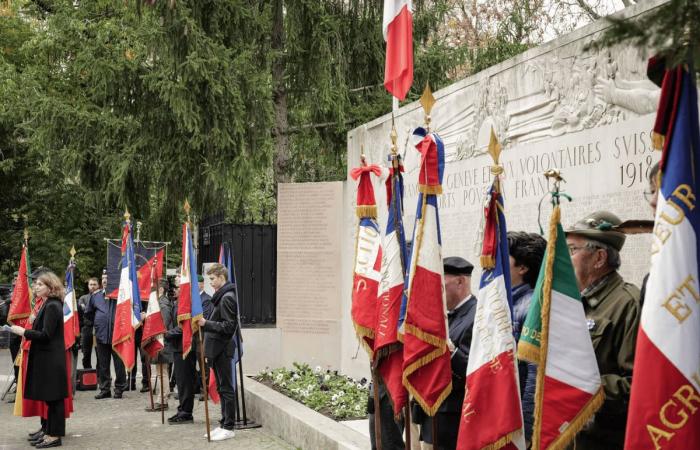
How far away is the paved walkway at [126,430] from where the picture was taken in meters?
10.1

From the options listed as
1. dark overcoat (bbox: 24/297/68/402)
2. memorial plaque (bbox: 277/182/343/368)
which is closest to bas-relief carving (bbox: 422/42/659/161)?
memorial plaque (bbox: 277/182/343/368)

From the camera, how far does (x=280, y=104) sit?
17938 millimetres

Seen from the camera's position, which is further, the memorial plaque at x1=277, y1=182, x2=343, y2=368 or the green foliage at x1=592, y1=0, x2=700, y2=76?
the memorial plaque at x1=277, y1=182, x2=343, y2=368

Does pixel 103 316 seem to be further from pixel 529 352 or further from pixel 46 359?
pixel 529 352

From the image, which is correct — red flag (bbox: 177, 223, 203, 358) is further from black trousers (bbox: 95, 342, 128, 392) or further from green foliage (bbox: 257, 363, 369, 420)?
black trousers (bbox: 95, 342, 128, 392)

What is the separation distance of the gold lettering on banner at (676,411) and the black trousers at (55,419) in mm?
8252

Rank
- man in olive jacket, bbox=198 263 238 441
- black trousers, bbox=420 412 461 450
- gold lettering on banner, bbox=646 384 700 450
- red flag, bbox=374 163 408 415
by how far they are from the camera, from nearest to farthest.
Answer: gold lettering on banner, bbox=646 384 700 450
black trousers, bbox=420 412 461 450
red flag, bbox=374 163 408 415
man in olive jacket, bbox=198 263 238 441

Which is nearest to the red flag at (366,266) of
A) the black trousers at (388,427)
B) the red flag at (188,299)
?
the black trousers at (388,427)

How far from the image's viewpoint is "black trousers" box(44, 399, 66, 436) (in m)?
10.1

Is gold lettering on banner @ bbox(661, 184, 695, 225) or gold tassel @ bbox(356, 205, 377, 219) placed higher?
gold tassel @ bbox(356, 205, 377, 219)

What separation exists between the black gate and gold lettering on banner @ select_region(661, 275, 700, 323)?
13.3 m

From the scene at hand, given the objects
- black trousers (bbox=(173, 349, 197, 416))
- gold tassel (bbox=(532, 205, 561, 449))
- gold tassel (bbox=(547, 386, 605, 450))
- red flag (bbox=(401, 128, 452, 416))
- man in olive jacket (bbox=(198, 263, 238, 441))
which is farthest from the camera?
black trousers (bbox=(173, 349, 197, 416))

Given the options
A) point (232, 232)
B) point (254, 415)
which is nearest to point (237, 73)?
point (232, 232)

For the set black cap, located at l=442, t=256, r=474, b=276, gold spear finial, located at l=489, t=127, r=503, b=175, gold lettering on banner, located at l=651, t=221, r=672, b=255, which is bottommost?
black cap, located at l=442, t=256, r=474, b=276
